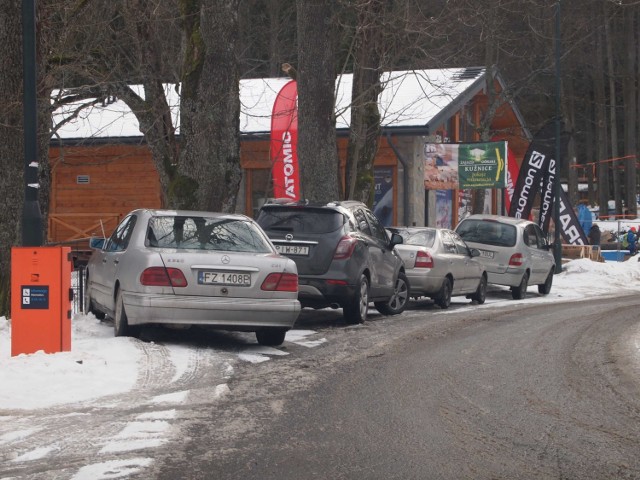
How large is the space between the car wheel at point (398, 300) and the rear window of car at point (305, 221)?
7.99ft

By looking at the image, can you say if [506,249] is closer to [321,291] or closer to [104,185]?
[321,291]

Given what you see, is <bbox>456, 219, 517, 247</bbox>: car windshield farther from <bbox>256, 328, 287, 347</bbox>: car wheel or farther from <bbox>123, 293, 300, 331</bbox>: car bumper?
<bbox>123, 293, 300, 331</bbox>: car bumper

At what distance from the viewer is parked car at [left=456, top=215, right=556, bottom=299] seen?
22641 millimetres

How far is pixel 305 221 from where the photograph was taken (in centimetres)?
1488

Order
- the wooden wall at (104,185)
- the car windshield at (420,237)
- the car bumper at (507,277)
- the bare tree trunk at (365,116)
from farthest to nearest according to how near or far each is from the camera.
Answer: the wooden wall at (104,185), the car bumper at (507,277), the bare tree trunk at (365,116), the car windshield at (420,237)

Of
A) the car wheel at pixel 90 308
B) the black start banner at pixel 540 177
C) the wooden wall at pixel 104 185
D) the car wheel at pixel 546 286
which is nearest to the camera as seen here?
the car wheel at pixel 90 308

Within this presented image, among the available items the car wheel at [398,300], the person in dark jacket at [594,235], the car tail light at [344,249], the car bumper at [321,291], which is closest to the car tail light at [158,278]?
the car bumper at [321,291]

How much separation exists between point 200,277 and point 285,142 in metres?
12.2

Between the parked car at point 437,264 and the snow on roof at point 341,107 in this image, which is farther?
Result: the snow on roof at point 341,107

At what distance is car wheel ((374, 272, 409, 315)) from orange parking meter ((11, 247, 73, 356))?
300 inches

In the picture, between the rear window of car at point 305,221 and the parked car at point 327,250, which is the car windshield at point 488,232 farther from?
the rear window of car at point 305,221

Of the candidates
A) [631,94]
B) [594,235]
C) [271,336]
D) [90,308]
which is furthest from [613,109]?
[271,336]

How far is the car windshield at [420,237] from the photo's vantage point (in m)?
19.2

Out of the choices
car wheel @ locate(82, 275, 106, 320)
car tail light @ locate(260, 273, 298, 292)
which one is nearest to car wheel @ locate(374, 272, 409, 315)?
car wheel @ locate(82, 275, 106, 320)
